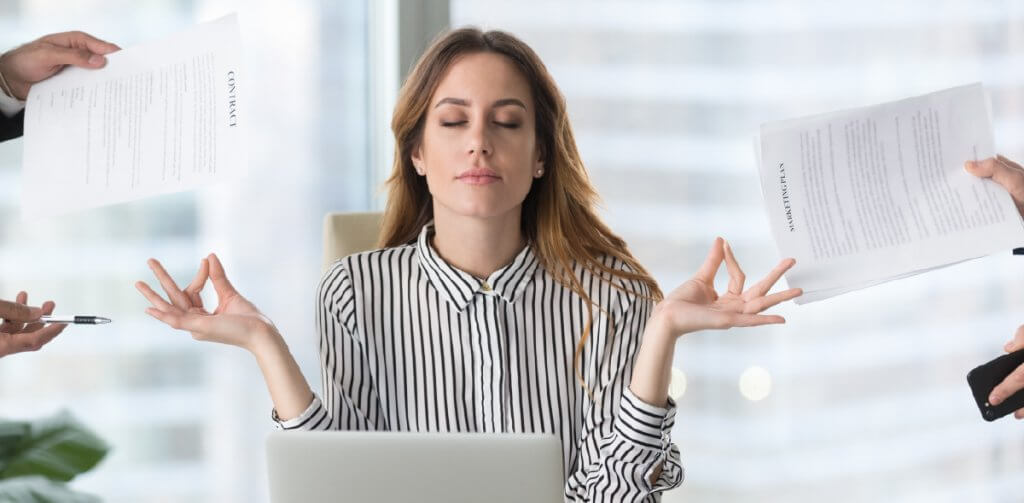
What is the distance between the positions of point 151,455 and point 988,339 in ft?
7.25

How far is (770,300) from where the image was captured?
4.54 feet

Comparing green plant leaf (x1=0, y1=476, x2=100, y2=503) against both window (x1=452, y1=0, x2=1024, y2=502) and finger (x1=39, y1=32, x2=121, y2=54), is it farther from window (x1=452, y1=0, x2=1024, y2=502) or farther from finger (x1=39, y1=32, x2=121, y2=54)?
window (x1=452, y1=0, x2=1024, y2=502)

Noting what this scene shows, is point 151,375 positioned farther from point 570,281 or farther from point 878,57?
point 878,57

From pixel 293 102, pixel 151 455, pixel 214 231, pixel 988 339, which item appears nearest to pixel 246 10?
pixel 293 102

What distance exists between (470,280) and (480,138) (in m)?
0.24

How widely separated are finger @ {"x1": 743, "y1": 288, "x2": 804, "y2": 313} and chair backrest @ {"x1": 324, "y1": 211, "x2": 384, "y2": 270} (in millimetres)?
867

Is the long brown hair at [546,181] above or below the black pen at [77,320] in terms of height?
above

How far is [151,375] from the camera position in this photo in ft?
8.27

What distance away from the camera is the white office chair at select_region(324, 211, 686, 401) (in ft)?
6.69

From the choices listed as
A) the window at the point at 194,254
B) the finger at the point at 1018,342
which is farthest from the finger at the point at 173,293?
the finger at the point at 1018,342

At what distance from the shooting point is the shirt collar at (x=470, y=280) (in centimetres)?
173

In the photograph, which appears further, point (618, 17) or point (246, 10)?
point (618, 17)

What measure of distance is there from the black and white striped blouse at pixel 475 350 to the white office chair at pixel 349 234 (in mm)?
251

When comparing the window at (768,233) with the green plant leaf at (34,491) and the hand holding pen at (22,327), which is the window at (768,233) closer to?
the green plant leaf at (34,491)
